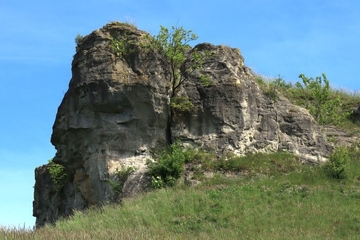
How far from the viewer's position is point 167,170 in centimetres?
2458

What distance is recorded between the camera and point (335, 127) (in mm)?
34750

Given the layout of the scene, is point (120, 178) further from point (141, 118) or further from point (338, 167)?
point (338, 167)

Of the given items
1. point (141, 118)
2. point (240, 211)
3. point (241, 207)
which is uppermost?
point (141, 118)

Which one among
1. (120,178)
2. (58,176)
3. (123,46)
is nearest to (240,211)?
(120,178)

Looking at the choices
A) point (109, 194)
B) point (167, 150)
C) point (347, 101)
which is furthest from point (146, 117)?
point (347, 101)

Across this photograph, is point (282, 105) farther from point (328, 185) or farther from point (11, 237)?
point (11, 237)

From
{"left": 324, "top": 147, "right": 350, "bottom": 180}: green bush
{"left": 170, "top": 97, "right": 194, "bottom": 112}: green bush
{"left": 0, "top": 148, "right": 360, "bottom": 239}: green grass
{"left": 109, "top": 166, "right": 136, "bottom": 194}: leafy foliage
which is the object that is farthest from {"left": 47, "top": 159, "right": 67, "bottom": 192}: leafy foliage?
{"left": 324, "top": 147, "right": 350, "bottom": 180}: green bush

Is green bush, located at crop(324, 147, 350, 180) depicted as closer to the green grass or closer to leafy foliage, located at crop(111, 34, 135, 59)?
the green grass

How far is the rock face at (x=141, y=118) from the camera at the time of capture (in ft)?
85.9

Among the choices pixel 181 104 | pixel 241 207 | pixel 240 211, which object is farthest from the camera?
pixel 181 104

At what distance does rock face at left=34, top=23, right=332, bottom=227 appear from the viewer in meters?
26.2

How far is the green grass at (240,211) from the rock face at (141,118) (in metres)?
2.36

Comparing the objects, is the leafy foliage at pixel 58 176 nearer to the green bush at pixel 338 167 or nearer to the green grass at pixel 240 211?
the green grass at pixel 240 211

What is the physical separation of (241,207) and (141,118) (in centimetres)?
756
